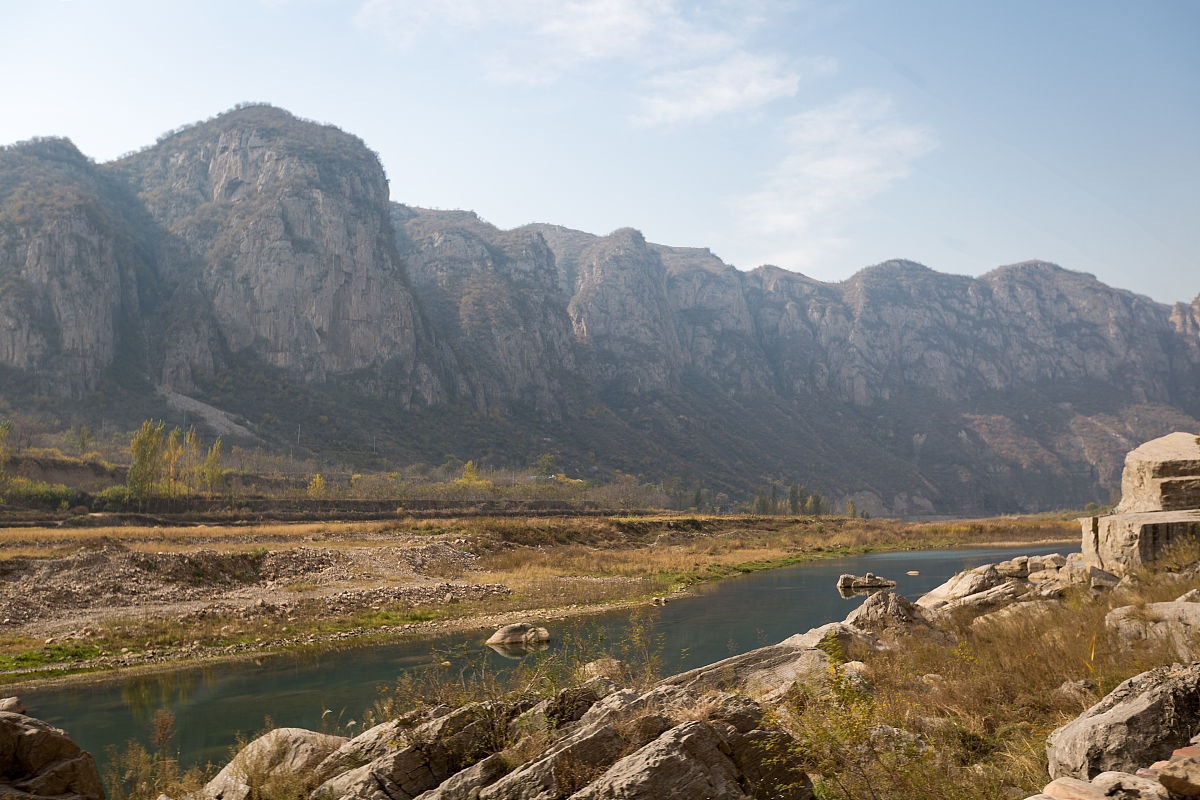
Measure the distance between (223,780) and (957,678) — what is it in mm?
11095

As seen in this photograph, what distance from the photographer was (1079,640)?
1087 cm

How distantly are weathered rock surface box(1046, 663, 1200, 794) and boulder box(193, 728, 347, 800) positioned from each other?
8.80m

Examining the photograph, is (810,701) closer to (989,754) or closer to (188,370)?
(989,754)

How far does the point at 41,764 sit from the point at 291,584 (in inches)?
1037

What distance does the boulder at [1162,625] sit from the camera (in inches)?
359

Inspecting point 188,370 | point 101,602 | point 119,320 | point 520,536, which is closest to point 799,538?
point 520,536

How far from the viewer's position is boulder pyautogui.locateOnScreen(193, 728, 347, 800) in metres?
9.61

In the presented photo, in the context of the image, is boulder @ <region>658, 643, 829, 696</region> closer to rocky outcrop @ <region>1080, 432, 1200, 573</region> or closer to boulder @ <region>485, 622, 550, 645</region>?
rocky outcrop @ <region>1080, 432, 1200, 573</region>

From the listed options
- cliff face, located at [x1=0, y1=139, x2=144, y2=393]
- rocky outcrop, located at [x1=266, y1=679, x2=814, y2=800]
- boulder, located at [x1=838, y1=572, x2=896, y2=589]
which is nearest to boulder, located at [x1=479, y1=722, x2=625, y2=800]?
rocky outcrop, located at [x1=266, y1=679, x2=814, y2=800]

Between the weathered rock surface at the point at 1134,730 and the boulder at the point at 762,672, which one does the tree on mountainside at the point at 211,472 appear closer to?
the boulder at the point at 762,672

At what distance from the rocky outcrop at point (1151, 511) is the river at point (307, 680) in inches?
366

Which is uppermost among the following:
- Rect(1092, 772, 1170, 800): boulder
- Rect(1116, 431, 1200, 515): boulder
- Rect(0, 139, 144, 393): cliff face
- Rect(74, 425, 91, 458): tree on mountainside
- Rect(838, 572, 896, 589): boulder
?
Rect(0, 139, 144, 393): cliff face

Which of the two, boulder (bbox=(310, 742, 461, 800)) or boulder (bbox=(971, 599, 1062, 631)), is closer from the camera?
boulder (bbox=(310, 742, 461, 800))

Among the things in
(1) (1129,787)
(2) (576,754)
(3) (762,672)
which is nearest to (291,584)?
(3) (762,672)
